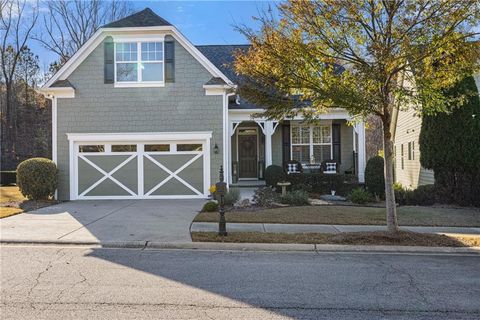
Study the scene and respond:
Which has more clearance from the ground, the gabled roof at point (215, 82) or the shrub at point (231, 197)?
the gabled roof at point (215, 82)

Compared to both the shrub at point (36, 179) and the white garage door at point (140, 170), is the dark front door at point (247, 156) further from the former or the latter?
the shrub at point (36, 179)

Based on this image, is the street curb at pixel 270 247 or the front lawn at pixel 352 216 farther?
the front lawn at pixel 352 216

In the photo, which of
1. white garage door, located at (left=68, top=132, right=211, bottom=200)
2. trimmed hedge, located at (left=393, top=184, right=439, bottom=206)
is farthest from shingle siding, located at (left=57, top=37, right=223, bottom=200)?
trimmed hedge, located at (left=393, top=184, right=439, bottom=206)

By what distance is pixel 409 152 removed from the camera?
68.4 feet

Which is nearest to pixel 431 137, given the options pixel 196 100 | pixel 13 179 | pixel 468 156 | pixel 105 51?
pixel 468 156

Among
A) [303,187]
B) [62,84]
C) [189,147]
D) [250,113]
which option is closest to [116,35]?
[62,84]

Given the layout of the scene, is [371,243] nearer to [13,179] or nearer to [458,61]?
[458,61]

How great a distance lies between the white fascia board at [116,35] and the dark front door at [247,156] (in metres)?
5.75

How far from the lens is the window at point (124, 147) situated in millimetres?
16953

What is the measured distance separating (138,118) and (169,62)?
254 centimetres

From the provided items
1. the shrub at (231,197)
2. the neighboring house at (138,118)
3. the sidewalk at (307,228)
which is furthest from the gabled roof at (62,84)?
the sidewalk at (307,228)

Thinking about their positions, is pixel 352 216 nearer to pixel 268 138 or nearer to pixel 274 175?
pixel 274 175

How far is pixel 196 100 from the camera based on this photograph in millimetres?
16766

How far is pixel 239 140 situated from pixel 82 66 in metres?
8.46
